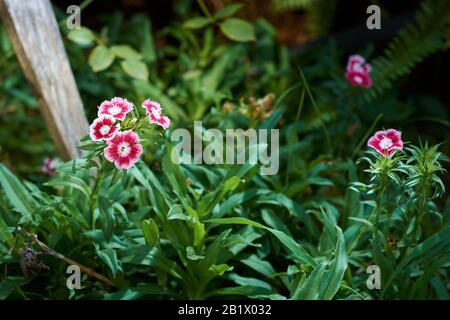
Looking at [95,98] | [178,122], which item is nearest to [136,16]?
[95,98]

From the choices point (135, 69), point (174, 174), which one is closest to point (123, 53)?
point (135, 69)

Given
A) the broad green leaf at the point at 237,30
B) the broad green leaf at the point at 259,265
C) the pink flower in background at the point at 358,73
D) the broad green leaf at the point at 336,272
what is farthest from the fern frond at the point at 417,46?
the broad green leaf at the point at 336,272

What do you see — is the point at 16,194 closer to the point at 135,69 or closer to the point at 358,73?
the point at 135,69

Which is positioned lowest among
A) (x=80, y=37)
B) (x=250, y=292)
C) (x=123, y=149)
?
(x=250, y=292)

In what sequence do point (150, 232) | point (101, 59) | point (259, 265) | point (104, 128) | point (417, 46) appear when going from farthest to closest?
point (417, 46) < point (101, 59) < point (259, 265) < point (150, 232) < point (104, 128)

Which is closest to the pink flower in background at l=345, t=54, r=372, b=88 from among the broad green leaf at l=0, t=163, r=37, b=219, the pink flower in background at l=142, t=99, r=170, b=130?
the pink flower in background at l=142, t=99, r=170, b=130

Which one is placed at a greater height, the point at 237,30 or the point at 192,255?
the point at 237,30

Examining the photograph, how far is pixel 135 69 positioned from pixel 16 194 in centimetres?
53

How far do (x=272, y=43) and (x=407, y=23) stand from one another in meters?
0.53

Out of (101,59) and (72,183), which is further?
(101,59)

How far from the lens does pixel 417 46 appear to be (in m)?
2.23

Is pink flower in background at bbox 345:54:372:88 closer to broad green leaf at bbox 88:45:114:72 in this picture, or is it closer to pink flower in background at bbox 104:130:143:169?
broad green leaf at bbox 88:45:114:72

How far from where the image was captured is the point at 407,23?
2500mm

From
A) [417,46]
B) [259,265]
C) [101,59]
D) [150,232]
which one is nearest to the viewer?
[150,232]
